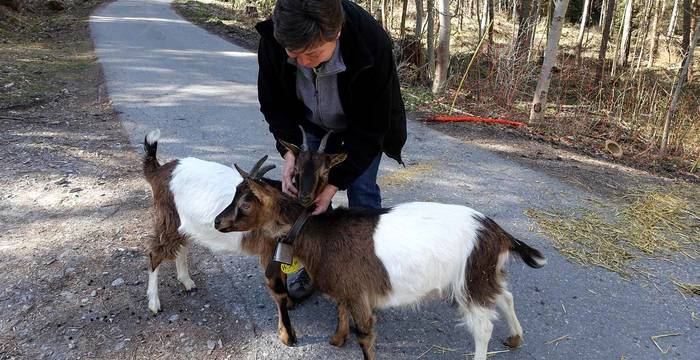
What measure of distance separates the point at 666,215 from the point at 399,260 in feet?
11.1

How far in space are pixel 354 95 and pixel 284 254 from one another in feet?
3.11

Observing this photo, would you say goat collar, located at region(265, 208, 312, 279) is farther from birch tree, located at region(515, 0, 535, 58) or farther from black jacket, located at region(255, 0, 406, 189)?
birch tree, located at region(515, 0, 535, 58)

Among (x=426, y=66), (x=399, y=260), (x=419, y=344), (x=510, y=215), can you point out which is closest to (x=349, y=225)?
(x=399, y=260)

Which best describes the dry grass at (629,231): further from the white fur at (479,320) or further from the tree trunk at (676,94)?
the tree trunk at (676,94)

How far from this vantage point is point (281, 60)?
2.69 metres

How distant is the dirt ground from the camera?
2.88m

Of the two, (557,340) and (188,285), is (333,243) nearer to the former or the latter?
(188,285)

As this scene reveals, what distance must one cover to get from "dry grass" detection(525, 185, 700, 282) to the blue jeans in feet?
5.51

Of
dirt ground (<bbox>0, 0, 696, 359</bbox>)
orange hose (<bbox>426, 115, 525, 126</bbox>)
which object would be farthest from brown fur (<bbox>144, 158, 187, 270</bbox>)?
orange hose (<bbox>426, 115, 525, 126</bbox>)

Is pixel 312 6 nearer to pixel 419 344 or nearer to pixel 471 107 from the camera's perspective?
pixel 419 344

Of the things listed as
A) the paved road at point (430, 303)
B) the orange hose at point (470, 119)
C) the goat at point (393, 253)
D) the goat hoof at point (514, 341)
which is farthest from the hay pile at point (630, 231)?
the orange hose at point (470, 119)

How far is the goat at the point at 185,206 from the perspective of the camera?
2910 mm

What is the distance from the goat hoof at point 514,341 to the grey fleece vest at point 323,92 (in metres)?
1.60

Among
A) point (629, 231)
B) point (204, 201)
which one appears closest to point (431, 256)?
point (204, 201)
